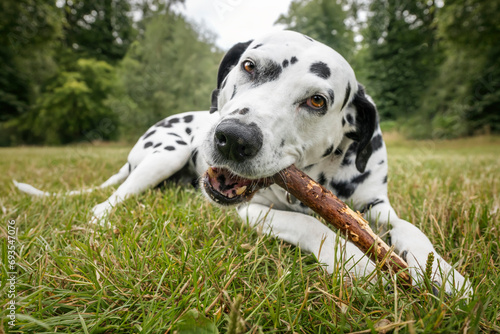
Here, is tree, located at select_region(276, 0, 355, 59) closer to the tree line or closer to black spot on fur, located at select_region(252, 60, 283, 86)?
A: the tree line

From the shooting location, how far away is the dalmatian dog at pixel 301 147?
1.60 metres

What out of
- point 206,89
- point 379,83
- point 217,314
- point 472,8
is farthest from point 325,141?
point 379,83

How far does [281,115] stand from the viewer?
177cm

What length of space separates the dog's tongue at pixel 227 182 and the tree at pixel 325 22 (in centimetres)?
1926

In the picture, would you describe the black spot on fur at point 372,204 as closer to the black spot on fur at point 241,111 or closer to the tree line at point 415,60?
the black spot on fur at point 241,111

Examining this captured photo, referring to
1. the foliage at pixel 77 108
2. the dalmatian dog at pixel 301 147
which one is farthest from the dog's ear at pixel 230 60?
the foliage at pixel 77 108

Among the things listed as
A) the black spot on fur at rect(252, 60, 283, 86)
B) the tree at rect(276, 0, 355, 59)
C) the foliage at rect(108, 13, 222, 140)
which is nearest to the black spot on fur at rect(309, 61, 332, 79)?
the black spot on fur at rect(252, 60, 283, 86)

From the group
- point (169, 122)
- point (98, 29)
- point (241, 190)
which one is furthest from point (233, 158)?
point (98, 29)

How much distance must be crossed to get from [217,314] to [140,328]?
26 centimetres

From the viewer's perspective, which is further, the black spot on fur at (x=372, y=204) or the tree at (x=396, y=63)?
the tree at (x=396, y=63)

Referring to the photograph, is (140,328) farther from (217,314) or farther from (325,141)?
(325,141)

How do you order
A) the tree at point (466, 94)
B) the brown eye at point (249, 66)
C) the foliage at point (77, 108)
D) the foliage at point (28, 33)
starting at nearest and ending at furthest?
the brown eye at point (249, 66) → the foliage at point (28, 33) → the tree at point (466, 94) → the foliage at point (77, 108)

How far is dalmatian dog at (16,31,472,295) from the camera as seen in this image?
1604 millimetres

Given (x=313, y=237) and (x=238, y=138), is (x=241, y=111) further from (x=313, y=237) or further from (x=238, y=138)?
(x=313, y=237)
